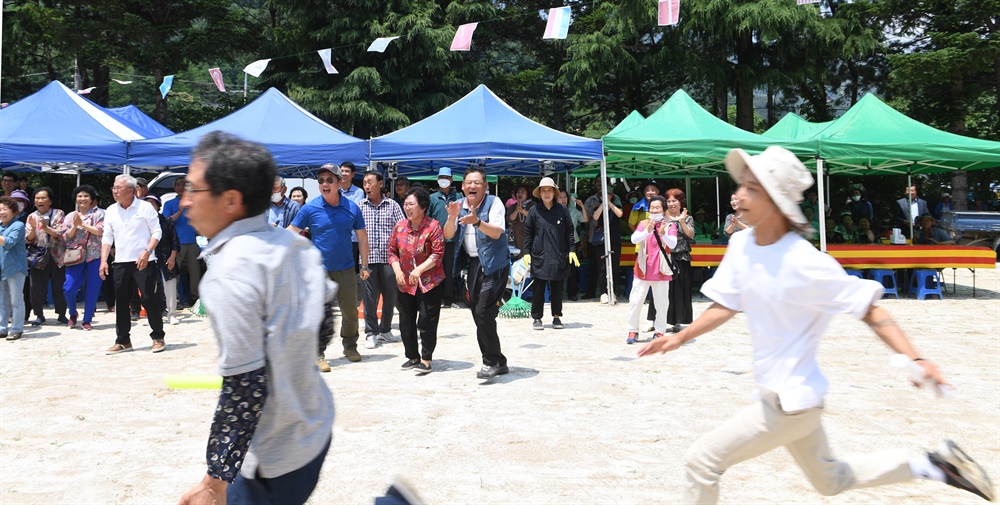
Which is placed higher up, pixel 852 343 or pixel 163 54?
pixel 163 54

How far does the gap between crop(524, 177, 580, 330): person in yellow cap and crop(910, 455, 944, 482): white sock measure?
6984 mm

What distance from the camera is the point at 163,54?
2561cm

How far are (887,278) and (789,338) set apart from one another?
41.7 ft

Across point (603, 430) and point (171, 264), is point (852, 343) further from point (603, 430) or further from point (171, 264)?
point (171, 264)

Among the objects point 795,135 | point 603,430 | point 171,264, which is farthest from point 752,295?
point 795,135

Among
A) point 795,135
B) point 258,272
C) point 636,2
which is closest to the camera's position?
point 258,272

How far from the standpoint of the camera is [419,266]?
22.7 feet

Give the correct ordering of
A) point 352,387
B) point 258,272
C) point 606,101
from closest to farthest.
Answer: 1. point 258,272
2. point 352,387
3. point 606,101

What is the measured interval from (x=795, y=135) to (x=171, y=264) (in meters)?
13.1

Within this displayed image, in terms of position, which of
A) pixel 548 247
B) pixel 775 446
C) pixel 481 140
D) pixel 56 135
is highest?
pixel 56 135

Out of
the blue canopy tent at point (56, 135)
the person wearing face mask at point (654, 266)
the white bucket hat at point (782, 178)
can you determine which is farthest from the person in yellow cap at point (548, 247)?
the white bucket hat at point (782, 178)

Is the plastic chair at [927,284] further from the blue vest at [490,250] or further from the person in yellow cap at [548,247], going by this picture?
the blue vest at [490,250]

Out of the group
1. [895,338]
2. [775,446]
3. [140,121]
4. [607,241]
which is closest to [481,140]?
[607,241]

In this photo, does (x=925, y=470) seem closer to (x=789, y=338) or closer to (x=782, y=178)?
(x=789, y=338)
